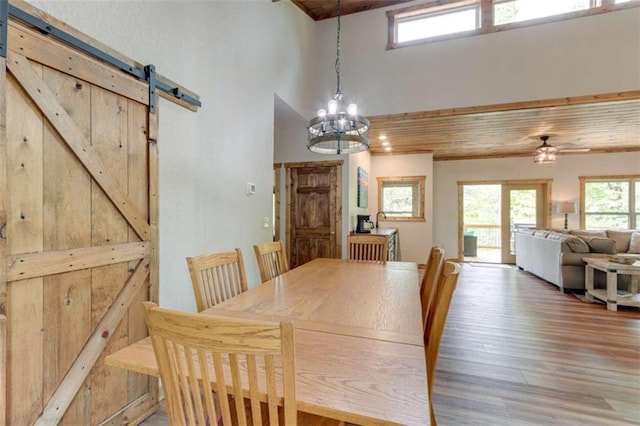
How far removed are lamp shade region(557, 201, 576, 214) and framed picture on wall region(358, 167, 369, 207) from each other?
4522 mm

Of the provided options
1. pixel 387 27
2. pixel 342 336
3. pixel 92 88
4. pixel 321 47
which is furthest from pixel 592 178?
pixel 92 88

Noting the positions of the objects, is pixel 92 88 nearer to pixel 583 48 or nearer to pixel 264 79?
pixel 264 79

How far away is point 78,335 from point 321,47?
4777mm

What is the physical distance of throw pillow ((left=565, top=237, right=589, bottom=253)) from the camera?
4.44m

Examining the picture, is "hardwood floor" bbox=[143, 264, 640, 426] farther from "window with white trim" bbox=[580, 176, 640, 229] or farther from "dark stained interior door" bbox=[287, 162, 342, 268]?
"window with white trim" bbox=[580, 176, 640, 229]

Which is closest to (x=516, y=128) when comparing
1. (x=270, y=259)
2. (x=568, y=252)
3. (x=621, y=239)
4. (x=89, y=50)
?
(x=568, y=252)

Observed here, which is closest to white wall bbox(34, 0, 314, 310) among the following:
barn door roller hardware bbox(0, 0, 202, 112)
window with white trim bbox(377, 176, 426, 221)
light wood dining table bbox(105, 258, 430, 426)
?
barn door roller hardware bbox(0, 0, 202, 112)

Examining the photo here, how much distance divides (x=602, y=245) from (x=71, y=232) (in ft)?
20.6

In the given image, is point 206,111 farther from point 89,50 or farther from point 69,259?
point 69,259

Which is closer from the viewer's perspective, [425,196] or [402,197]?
[425,196]

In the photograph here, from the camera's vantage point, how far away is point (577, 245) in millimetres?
4441

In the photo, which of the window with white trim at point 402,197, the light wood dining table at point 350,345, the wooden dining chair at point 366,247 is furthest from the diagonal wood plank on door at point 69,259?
the window with white trim at point 402,197

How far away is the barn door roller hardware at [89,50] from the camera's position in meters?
1.24

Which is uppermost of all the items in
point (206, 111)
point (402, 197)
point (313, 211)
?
point (206, 111)
